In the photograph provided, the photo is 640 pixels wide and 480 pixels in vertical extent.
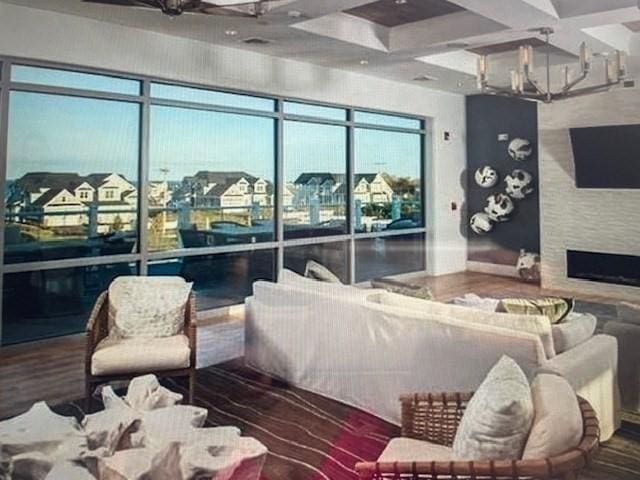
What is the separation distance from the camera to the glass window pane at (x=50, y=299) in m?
4.22

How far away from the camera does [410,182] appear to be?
7.70 meters

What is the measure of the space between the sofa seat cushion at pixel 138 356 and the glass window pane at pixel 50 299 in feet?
5.42

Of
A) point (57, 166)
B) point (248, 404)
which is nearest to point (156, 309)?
point (248, 404)

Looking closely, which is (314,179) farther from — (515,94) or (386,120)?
(515,94)

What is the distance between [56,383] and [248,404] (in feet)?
4.30

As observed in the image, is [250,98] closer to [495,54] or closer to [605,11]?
[495,54]

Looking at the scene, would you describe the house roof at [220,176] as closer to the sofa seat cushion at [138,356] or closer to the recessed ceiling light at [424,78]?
the sofa seat cushion at [138,356]

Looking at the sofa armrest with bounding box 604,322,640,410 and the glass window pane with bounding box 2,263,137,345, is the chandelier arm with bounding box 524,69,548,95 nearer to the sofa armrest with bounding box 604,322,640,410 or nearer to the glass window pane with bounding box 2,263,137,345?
the sofa armrest with bounding box 604,322,640,410

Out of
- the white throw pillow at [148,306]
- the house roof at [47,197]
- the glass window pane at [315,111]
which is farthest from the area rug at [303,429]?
the glass window pane at [315,111]

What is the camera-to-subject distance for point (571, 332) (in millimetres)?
2451

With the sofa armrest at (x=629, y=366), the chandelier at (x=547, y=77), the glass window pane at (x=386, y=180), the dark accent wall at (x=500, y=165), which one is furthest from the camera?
the dark accent wall at (x=500, y=165)

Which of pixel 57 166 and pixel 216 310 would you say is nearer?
pixel 57 166

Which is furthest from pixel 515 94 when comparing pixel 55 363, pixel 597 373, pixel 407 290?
pixel 55 363

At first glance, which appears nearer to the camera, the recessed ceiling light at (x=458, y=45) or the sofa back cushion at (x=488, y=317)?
the sofa back cushion at (x=488, y=317)
